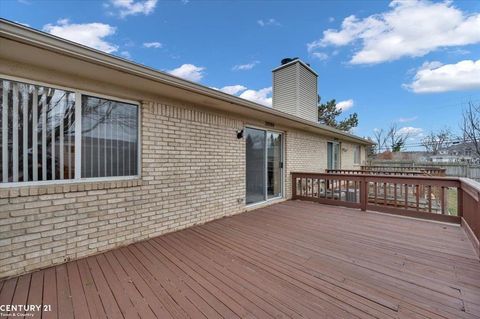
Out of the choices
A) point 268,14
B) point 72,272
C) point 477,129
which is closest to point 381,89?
point 477,129

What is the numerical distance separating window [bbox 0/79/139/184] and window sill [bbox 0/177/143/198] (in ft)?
0.34

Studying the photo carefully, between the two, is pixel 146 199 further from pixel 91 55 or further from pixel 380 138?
pixel 380 138

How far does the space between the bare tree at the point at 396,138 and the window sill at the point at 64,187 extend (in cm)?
3323

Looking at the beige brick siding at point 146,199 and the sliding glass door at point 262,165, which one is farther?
the sliding glass door at point 262,165

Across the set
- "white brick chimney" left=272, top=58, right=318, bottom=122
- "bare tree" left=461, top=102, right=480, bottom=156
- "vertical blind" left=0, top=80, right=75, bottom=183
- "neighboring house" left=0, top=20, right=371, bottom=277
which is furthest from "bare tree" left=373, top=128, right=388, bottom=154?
"vertical blind" left=0, top=80, right=75, bottom=183

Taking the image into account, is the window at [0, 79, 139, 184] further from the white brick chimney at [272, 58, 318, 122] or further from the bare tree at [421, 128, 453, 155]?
the bare tree at [421, 128, 453, 155]

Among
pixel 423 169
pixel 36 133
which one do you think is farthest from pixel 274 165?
pixel 423 169

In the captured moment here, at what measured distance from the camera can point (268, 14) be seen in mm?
8539

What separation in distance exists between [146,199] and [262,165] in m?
3.13

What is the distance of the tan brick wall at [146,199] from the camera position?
249 cm

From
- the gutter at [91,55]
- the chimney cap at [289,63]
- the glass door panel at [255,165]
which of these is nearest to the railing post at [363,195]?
the glass door panel at [255,165]

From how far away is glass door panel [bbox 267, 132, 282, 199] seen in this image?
6121 millimetres

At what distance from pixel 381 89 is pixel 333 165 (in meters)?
10.9

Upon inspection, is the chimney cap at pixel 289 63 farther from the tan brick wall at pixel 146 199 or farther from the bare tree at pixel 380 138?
the bare tree at pixel 380 138
